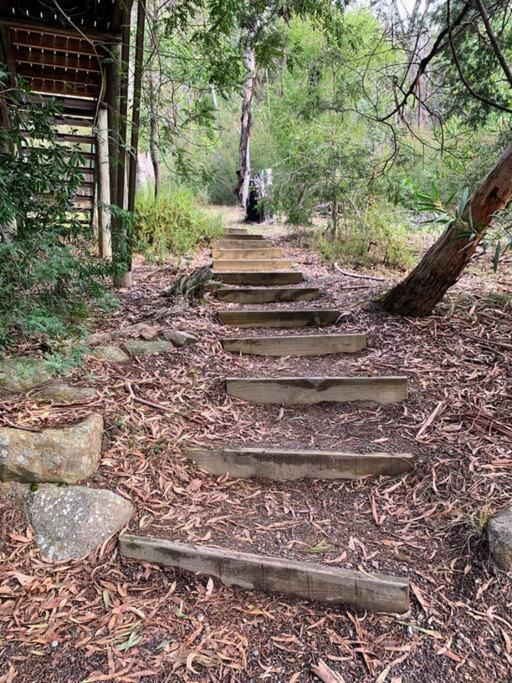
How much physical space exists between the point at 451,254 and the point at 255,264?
329 cm

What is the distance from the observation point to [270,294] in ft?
15.8

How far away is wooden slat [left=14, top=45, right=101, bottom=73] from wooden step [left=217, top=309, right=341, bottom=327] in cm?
290

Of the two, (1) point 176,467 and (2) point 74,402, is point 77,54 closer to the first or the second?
(2) point 74,402

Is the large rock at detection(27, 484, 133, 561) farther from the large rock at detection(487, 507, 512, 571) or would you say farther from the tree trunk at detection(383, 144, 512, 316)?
the tree trunk at detection(383, 144, 512, 316)

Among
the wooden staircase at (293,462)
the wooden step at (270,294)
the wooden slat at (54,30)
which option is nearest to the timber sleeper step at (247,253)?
the wooden step at (270,294)

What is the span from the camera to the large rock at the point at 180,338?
11.2ft

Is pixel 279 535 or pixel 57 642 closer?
pixel 57 642

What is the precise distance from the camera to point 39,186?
8.28 feet

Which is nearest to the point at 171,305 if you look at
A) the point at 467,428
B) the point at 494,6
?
the point at 467,428

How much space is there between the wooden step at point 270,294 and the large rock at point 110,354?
183cm

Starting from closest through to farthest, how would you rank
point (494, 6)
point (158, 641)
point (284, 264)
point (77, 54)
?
point (158, 641) → point (494, 6) → point (77, 54) → point (284, 264)

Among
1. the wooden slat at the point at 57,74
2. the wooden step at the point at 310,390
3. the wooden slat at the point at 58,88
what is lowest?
the wooden step at the point at 310,390

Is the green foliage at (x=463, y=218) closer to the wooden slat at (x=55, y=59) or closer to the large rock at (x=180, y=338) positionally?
the large rock at (x=180, y=338)

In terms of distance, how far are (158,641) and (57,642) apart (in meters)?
0.37
